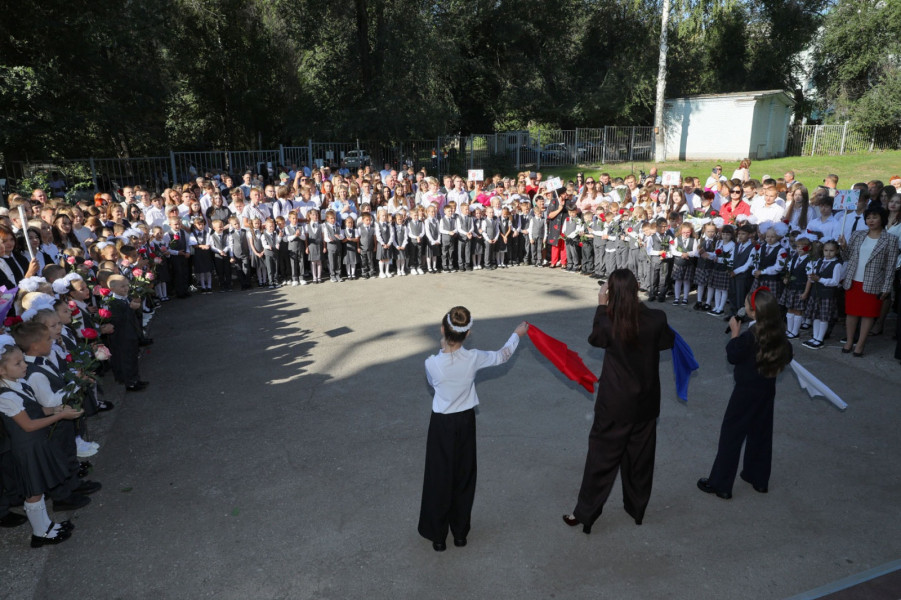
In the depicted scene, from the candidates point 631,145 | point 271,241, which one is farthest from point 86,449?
point 631,145

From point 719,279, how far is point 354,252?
7.81 metres

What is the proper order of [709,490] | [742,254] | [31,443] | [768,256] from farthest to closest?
1. [742,254]
2. [768,256]
3. [709,490]
4. [31,443]

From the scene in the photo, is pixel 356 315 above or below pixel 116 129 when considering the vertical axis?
below

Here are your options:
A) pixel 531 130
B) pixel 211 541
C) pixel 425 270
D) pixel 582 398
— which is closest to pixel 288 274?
pixel 425 270

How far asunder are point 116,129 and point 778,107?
34.3 metres

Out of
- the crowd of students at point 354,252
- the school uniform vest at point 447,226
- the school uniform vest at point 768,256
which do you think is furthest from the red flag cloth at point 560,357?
the school uniform vest at point 447,226

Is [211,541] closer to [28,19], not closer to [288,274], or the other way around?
[288,274]

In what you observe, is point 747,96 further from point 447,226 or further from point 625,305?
point 625,305

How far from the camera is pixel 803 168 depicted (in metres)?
29.6

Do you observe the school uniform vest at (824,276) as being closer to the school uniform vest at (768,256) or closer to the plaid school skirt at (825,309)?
the plaid school skirt at (825,309)

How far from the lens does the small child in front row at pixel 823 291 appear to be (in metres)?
8.86

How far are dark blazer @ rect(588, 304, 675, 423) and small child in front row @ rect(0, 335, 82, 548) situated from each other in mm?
4341

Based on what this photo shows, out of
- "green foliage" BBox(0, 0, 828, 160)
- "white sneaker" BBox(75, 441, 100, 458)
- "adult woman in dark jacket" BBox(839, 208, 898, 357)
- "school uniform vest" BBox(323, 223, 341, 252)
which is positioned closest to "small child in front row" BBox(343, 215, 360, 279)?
"school uniform vest" BBox(323, 223, 341, 252)

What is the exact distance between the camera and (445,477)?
4.56 meters
